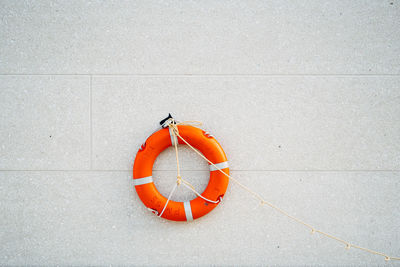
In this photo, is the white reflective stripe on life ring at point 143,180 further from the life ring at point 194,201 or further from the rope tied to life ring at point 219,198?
the rope tied to life ring at point 219,198

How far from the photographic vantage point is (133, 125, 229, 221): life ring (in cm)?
162

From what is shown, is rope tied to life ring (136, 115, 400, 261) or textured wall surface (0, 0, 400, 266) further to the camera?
textured wall surface (0, 0, 400, 266)

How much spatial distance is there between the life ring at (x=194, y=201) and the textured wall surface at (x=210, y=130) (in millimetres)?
109

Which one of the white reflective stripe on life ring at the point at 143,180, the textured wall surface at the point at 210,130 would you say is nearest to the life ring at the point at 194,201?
the white reflective stripe on life ring at the point at 143,180

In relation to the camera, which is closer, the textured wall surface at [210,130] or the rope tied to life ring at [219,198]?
the rope tied to life ring at [219,198]

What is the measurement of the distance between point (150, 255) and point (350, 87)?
1.54m

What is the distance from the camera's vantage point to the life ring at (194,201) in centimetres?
162

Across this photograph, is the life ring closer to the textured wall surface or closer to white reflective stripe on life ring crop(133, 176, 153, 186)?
white reflective stripe on life ring crop(133, 176, 153, 186)

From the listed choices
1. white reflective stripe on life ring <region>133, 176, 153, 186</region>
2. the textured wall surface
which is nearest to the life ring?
white reflective stripe on life ring <region>133, 176, 153, 186</region>

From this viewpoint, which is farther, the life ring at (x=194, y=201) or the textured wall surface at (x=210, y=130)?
the textured wall surface at (x=210, y=130)

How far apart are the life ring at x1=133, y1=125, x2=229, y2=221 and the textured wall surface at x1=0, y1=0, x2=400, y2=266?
109 mm

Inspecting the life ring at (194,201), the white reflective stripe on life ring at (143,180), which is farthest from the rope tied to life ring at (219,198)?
the white reflective stripe on life ring at (143,180)

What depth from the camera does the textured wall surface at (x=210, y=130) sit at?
172 cm

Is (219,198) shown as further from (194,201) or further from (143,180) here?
(143,180)
